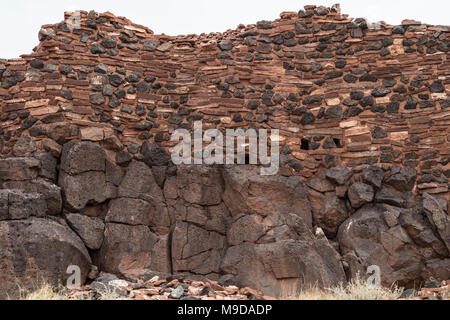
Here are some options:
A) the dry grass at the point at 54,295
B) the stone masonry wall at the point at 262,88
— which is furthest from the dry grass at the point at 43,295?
the stone masonry wall at the point at 262,88

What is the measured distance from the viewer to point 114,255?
9.80 m

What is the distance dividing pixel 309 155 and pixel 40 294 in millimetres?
5899

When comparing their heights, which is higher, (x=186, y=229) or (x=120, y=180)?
(x=120, y=180)

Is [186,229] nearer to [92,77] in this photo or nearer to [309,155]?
[309,155]

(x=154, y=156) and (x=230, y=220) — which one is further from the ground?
(x=154, y=156)

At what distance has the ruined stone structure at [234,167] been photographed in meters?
9.83

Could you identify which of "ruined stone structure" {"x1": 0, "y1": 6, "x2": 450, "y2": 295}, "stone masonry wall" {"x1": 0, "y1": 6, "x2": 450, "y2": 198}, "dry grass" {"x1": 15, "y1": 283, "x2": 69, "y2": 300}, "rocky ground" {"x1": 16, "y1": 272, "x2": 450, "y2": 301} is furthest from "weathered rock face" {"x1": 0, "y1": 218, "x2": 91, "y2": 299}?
"stone masonry wall" {"x1": 0, "y1": 6, "x2": 450, "y2": 198}

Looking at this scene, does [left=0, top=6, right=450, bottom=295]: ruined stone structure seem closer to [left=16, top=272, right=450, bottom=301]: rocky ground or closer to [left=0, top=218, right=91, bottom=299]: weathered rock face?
[left=0, top=218, right=91, bottom=299]: weathered rock face

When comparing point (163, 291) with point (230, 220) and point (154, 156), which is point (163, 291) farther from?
point (154, 156)

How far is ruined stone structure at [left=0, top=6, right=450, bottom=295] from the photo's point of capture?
983 cm

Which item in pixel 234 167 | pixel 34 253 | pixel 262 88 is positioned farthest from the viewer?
pixel 262 88

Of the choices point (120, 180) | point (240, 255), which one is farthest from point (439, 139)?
point (120, 180)

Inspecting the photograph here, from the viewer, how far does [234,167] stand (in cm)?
1073

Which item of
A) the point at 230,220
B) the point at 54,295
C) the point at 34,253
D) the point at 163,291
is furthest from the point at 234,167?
the point at 54,295
